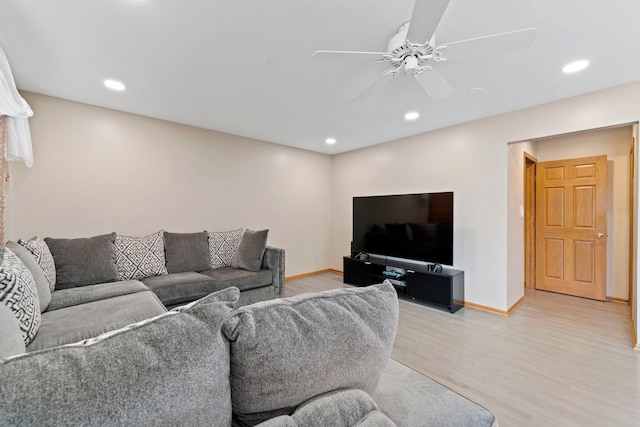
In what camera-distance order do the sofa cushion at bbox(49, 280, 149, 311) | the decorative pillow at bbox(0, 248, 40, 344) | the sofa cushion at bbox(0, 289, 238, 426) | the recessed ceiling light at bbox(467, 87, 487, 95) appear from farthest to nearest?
A: the recessed ceiling light at bbox(467, 87, 487, 95)
the sofa cushion at bbox(49, 280, 149, 311)
the decorative pillow at bbox(0, 248, 40, 344)
the sofa cushion at bbox(0, 289, 238, 426)

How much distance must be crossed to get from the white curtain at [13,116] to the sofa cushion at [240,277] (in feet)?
6.50

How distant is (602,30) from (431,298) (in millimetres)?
2892

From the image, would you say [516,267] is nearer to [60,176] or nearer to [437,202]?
[437,202]

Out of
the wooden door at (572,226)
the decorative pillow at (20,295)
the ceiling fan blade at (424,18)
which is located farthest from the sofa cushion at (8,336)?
the wooden door at (572,226)

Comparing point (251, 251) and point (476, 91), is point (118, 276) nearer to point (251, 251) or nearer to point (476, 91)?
point (251, 251)

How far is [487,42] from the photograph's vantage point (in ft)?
5.29

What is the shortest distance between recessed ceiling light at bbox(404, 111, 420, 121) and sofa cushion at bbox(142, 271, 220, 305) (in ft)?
9.68

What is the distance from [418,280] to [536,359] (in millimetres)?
1482

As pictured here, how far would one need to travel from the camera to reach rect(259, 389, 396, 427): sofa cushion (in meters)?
0.61

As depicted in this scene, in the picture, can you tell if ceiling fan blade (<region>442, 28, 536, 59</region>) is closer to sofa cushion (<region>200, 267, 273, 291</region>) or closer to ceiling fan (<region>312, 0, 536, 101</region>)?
ceiling fan (<region>312, 0, 536, 101</region>)

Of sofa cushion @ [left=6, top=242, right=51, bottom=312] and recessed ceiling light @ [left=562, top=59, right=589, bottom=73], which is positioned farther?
recessed ceiling light @ [left=562, top=59, right=589, bottom=73]

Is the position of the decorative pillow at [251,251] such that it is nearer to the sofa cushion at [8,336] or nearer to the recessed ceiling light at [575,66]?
the sofa cushion at [8,336]

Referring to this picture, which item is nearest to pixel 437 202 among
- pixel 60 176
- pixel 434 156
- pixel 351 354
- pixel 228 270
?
pixel 434 156

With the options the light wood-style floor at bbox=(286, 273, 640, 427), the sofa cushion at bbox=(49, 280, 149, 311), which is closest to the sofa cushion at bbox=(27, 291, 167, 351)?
the sofa cushion at bbox=(49, 280, 149, 311)
